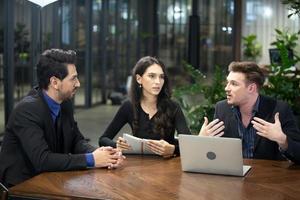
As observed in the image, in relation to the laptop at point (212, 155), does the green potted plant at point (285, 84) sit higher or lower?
higher

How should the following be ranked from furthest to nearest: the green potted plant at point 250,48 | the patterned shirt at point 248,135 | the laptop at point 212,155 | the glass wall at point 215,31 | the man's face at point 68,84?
the glass wall at point 215,31 → the green potted plant at point 250,48 → the patterned shirt at point 248,135 → the man's face at point 68,84 → the laptop at point 212,155

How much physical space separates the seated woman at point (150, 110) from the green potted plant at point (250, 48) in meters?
6.59

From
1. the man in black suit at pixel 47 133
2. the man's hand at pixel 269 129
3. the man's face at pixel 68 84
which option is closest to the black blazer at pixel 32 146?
the man in black suit at pixel 47 133

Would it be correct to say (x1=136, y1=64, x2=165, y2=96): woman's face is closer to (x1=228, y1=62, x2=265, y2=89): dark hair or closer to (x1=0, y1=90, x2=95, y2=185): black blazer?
(x1=228, y1=62, x2=265, y2=89): dark hair

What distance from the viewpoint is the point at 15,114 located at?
2434 millimetres

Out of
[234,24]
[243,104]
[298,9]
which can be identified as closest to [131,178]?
[243,104]

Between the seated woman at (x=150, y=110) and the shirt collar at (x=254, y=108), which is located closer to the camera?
the shirt collar at (x=254, y=108)

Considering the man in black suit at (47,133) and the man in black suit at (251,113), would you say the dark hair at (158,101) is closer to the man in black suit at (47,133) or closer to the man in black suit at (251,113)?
the man in black suit at (251,113)

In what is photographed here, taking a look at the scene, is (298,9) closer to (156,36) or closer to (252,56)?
(252,56)

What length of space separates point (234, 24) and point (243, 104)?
6.77 m

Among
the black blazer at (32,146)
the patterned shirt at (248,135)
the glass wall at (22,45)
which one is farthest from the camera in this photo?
the glass wall at (22,45)

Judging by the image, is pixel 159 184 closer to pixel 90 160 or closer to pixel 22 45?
pixel 90 160

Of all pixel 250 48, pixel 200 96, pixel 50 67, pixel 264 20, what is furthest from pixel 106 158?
pixel 264 20

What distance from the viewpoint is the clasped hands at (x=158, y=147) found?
2.67m
